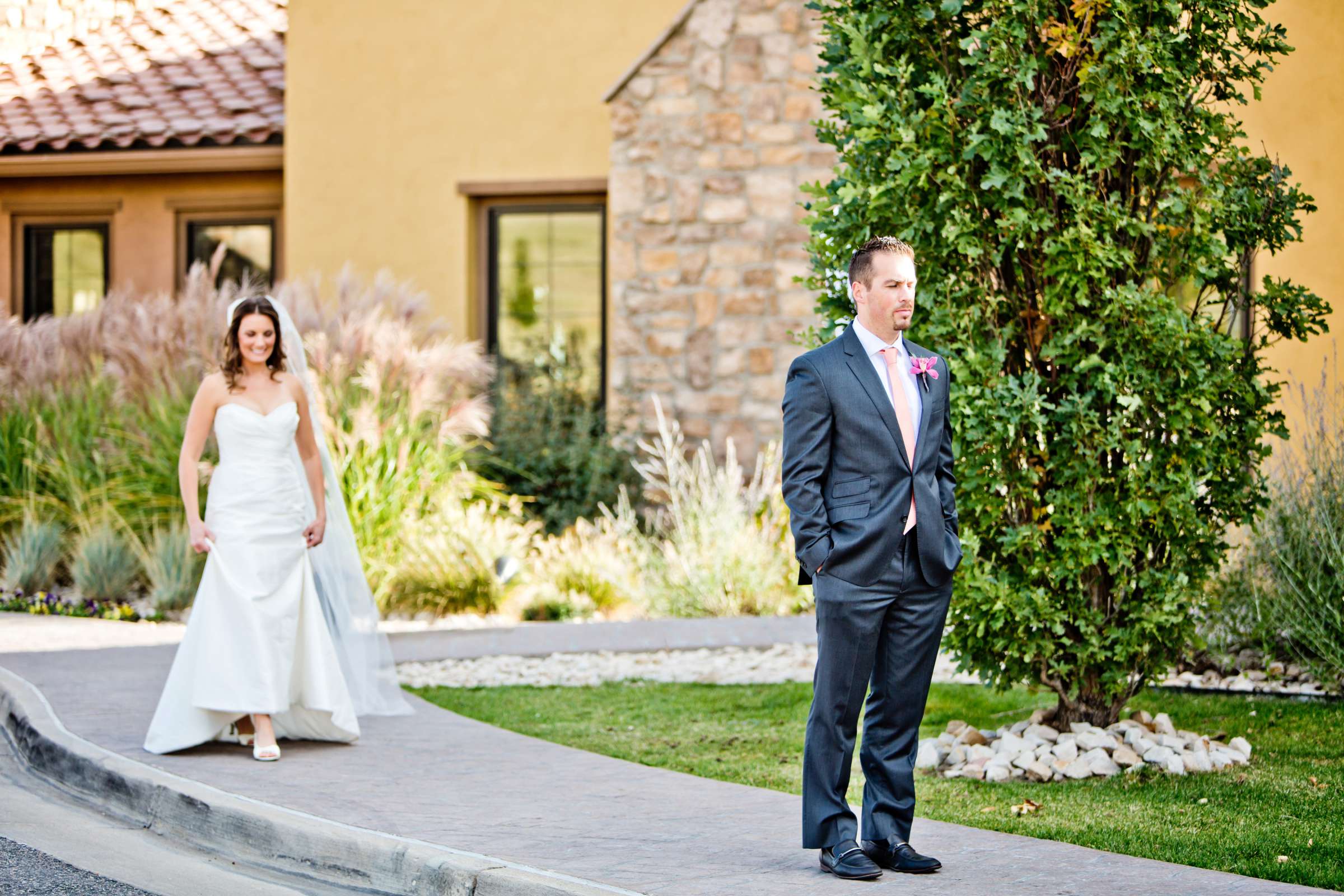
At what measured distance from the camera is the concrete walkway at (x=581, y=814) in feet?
14.8

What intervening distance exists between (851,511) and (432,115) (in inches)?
418

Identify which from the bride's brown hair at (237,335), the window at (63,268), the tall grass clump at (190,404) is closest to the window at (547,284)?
the tall grass clump at (190,404)

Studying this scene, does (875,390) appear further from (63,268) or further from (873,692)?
(63,268)

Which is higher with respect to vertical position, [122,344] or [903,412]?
[122,344]

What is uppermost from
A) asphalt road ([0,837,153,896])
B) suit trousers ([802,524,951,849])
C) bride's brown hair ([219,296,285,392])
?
bride's brown hair ([219,296,285,392])

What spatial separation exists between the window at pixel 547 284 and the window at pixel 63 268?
503 cm

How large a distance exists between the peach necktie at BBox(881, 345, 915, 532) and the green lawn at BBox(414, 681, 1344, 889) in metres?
1.45

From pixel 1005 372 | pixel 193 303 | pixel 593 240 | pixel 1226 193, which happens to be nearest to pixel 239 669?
pixel 1005 372

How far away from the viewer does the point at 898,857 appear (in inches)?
182

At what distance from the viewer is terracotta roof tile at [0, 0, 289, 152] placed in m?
15.2

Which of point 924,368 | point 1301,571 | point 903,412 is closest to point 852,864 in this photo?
point 903,412

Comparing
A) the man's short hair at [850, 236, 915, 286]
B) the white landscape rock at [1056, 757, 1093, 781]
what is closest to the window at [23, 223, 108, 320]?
the white landscape rock at [1056, 757, 1093, 781]

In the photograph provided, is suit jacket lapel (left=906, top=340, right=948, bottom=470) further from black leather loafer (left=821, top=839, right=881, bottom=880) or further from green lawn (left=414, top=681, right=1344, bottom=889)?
green lawn (left=414, top=681, right=1344, bottom=889)

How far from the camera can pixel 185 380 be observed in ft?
37.8
